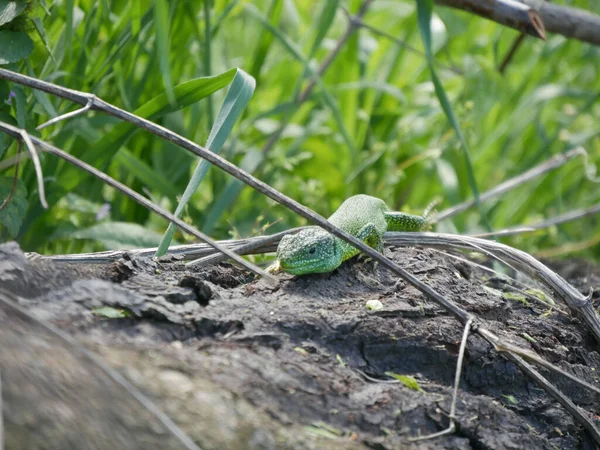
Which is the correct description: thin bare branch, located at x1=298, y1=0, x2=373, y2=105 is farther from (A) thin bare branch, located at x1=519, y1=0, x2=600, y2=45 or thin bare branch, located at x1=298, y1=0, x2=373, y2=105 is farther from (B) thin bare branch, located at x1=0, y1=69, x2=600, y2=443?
(B) thin bare branch, located at x1=0, y1=69, x2=600, y2=443

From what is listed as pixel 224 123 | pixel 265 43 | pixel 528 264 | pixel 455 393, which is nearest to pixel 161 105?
pixel 224 123

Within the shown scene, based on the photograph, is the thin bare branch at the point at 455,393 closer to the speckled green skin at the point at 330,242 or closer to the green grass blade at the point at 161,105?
the speckled green skin at the point at 330,242

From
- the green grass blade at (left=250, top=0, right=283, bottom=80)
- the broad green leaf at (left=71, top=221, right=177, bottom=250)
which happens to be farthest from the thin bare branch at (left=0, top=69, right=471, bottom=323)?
the green grass blade at (left=250, top=0, right=283, bottom=80)

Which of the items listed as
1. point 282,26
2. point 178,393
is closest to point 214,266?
point 178,393

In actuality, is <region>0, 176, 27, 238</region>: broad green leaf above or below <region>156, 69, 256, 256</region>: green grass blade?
below

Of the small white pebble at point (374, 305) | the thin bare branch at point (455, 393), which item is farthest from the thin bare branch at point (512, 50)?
the thin bare branch at point (455, 393)
